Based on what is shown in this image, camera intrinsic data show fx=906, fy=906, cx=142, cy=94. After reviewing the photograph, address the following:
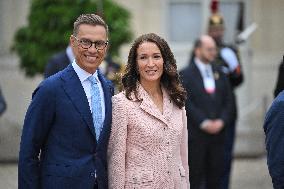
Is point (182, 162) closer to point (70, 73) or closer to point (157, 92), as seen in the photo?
point (157, 92)

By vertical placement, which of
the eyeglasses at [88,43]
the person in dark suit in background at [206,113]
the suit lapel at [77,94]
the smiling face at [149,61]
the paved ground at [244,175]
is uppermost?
the eyeglasses at [88,43]

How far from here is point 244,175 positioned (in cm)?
1245

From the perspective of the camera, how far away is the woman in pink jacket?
5.29 metres

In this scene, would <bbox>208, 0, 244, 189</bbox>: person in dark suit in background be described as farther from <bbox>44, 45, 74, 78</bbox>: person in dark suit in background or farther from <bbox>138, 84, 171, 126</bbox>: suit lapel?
<bbox>138, 84, 171, 126</bbox>: suit lapel

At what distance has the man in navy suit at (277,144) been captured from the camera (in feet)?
16.3

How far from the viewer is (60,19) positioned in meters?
13.3

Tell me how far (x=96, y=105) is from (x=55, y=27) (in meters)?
8.35

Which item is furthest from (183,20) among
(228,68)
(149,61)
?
(149,61)

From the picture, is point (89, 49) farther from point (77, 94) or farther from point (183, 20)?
point (183, 20)

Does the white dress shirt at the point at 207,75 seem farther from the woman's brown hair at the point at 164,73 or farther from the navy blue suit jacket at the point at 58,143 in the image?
the navy blue suit jacket at the point at 58,143

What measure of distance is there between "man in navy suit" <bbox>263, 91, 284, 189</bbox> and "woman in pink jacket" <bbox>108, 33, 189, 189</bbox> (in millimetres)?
637

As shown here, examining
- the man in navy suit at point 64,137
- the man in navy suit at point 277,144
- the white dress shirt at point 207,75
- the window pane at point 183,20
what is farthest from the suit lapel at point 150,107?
the window pane at point 183,20

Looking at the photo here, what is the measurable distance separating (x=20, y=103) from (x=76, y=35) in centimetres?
1080

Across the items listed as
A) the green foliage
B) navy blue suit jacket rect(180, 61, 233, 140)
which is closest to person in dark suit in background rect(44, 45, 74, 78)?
navy blue suit jacket rect(180, 61, 233, 140)
